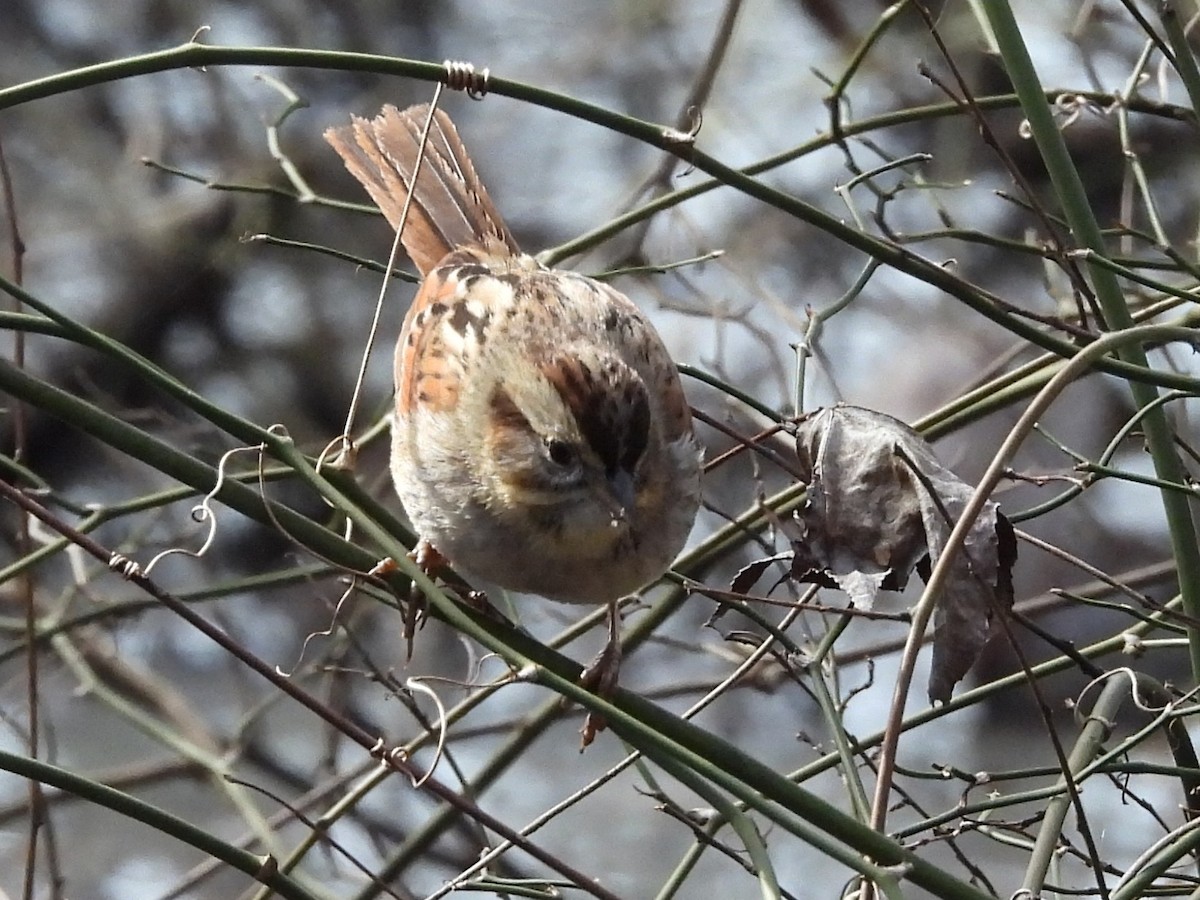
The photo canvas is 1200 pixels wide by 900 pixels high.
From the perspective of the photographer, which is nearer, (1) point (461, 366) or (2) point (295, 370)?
(1) point (461, 366)

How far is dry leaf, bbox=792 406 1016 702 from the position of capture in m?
1.44

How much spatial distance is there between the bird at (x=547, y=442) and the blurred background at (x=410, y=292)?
108 centimetres

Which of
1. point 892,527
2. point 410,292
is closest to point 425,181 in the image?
point 892,527

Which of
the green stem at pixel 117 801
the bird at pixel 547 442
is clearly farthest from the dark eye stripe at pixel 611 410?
the green stem at pixel 117 801

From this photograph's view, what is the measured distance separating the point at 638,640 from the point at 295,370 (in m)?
4.78

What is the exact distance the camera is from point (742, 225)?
6.56 meters

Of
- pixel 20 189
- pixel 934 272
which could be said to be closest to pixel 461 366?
pixel 934 272

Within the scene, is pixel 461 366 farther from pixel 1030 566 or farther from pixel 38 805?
pixel 1030 566

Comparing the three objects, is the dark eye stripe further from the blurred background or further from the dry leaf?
the blurred background

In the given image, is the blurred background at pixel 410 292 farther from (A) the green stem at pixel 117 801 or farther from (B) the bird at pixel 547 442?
(A) the green stem at pixel 117 801

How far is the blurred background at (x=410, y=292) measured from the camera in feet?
14.1

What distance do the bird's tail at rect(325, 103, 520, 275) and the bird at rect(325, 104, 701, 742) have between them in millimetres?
321

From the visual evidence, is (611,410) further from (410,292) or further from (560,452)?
(410,292)

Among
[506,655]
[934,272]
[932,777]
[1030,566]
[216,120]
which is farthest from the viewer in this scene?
[216,120]
